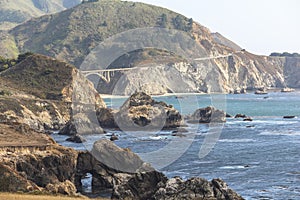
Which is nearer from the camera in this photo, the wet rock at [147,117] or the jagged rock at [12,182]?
the jagged rock at [12,182]

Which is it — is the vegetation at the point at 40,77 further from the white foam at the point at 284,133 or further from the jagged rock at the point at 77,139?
the white foam at the point at 284,133

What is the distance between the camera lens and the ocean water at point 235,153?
2901 inches

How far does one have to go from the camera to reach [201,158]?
9562 cm

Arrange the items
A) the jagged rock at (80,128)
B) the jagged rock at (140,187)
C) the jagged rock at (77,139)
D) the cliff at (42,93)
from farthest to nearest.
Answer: the cliff at (42,93) < the jagged rock at (80,128) < the jagged rock at (77,139) < the jagged rock at (140,187)

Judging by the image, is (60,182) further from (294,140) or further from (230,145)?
(294,140)

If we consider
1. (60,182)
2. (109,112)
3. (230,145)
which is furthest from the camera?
(109,112)

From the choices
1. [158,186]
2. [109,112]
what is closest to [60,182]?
[158,186]

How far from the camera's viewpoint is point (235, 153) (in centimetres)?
9988

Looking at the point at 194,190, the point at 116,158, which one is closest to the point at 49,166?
the point at 116,158

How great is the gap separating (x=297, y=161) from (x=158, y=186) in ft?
119

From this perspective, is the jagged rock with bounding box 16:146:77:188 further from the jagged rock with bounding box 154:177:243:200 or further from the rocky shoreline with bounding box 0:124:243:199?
the jagged rock with bounding box 154:177:243:200

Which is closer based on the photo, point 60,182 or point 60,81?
point 60,182

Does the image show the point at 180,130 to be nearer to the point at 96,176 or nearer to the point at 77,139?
the point at 77,139

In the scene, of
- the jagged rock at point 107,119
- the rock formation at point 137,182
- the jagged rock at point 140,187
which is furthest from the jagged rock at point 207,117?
the jagged rock at point 140,187
